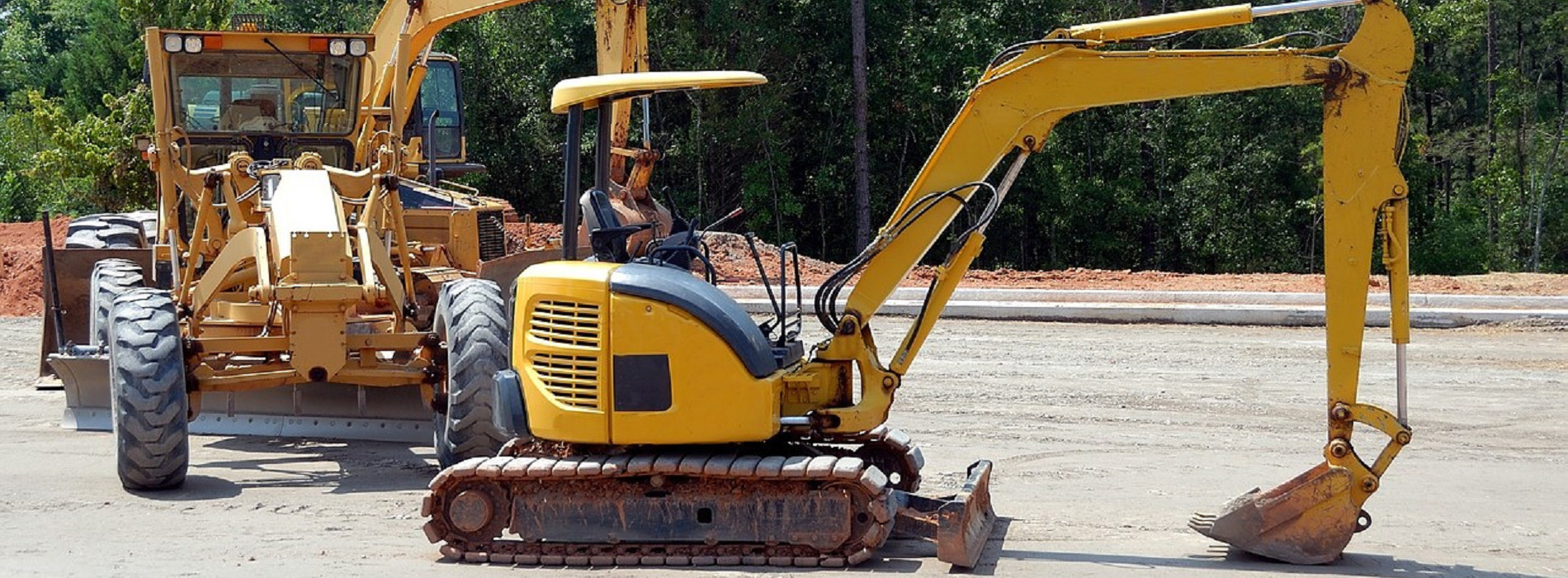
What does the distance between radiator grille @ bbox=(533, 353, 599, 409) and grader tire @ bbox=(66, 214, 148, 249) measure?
8.00 metres

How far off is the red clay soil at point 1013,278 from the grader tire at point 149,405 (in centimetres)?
967

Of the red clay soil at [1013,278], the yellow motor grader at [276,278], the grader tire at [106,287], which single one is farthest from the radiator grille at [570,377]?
the red clay soil at [1013,278]

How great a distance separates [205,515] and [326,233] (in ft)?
6.14

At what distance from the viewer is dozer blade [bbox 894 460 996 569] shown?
7.29m

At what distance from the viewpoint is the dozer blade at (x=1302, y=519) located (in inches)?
292

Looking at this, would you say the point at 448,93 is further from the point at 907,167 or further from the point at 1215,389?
the point at 907,167

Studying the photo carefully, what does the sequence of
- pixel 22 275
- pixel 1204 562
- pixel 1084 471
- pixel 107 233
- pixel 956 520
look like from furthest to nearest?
pixel 22 275 < pixel 107 233 < pixel 1084 471 < pixel 1204 562 < pixel 956 520

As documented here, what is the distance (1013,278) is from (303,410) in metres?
13.0

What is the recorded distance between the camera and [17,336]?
1920cm

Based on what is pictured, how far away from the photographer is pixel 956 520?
7.29m

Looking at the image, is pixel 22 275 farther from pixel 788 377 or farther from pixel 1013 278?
pixel 788 377

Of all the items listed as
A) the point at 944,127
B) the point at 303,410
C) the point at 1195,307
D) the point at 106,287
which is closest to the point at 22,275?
the point at 106,287

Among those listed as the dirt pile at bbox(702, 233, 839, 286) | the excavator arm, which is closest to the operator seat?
the excavator arm

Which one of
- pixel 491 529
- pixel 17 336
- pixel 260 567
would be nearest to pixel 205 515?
pixel 260 567
